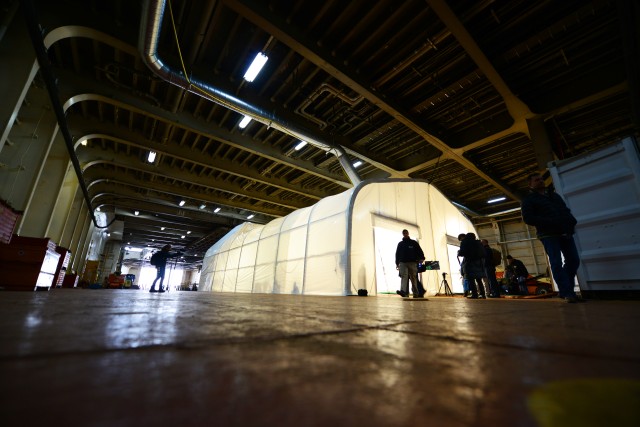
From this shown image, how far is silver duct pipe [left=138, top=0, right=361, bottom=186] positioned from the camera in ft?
14.0

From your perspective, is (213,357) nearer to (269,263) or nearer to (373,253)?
(373,253)

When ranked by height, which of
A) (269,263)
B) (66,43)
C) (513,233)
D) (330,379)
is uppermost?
(66,43)

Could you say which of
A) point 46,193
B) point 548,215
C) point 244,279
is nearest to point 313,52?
point 548,215

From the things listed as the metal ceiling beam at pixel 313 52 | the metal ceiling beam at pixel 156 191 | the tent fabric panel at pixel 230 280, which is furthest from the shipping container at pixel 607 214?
the metal ceiling beam at pixel 156 191

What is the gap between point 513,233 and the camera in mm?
16547

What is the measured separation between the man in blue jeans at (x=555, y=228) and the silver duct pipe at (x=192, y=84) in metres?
5.51

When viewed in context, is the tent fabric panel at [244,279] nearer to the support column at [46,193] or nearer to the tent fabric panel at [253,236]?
the tent fabric panel at [253,236]

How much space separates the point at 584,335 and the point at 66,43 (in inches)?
353

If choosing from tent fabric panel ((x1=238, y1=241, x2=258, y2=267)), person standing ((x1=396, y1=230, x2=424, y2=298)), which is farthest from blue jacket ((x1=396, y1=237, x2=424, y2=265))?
tent fabric panel ((x1=238, y1=241, x2=258, y2=267))

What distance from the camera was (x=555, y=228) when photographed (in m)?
3.15

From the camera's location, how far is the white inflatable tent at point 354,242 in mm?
7773

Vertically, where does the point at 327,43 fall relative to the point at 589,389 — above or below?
above

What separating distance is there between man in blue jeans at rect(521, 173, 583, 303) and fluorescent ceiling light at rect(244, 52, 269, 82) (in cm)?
540

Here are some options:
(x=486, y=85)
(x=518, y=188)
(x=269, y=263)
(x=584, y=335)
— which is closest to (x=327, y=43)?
(x=486, y=85)
